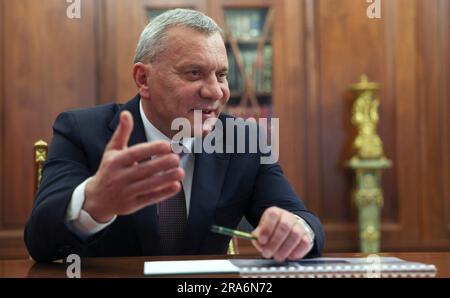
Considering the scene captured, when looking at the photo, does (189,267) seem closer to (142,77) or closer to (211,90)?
(211,90)

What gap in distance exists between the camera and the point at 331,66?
4.65 metres

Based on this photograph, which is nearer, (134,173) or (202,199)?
(134,173)

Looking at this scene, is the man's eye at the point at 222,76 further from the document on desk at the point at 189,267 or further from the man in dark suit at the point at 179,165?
the document on desk at the point at 189,267

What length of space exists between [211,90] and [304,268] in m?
0.66

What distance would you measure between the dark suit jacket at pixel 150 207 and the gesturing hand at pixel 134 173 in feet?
0.91

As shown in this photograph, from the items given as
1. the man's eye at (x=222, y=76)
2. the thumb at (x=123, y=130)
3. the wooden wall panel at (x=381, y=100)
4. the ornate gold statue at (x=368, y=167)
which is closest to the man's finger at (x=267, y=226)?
the thumb at (x=123, y=130)

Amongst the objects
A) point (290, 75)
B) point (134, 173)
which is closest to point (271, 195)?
point (134, 173)

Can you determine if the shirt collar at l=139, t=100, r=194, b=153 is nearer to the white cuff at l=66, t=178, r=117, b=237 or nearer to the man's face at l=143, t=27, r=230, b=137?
the man's face at l=143, t=27, r=230, b=137

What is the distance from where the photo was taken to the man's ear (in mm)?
1816

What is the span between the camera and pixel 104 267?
1285mm

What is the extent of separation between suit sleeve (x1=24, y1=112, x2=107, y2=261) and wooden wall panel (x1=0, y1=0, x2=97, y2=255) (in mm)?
2926

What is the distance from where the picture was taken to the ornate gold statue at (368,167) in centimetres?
440

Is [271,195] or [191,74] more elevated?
[191,74]
